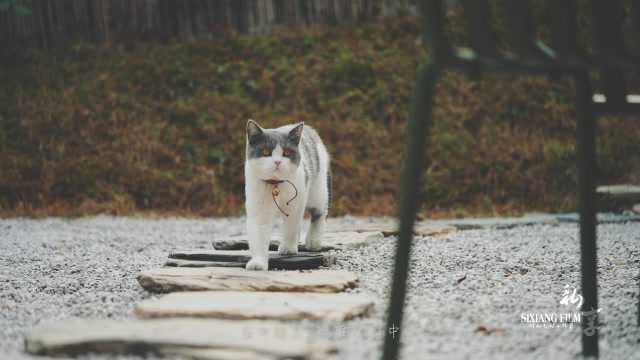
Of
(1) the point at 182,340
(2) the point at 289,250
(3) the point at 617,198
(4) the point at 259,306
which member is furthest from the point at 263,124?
(1) the point at 182,340

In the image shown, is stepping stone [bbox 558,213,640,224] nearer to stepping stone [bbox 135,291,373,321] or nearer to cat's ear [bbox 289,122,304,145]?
cat's ear [bbox 289,122,304,145]

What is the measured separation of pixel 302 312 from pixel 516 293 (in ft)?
3.12

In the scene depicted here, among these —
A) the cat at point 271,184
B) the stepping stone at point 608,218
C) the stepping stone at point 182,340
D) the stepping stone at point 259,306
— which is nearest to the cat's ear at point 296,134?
the cat at point 271,184

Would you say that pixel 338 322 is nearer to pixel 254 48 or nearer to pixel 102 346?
pixel 102 346

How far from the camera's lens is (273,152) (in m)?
3.21

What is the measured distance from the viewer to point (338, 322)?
7.55 ft

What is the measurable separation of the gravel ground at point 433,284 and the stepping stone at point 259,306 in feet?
0.17

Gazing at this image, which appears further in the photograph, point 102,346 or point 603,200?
point 603,200

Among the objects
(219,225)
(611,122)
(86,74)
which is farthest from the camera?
(86,74)

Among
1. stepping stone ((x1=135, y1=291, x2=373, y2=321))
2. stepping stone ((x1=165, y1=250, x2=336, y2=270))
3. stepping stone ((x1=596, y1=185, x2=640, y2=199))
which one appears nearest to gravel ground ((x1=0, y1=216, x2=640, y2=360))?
stepping stone ((x1=135, y1=291, x2=373, y2=321))

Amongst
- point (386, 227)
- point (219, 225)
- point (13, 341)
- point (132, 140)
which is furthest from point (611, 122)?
point (13, 341)

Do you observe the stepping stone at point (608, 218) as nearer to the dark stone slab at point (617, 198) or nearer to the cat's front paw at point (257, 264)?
the dark stone slab at point (617, 198)

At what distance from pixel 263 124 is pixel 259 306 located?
201 inches

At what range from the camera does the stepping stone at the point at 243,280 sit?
2.79 m
